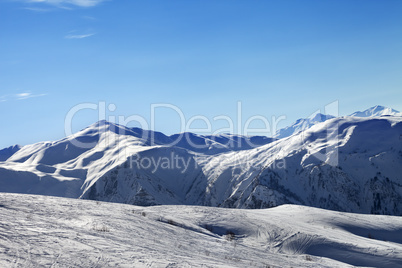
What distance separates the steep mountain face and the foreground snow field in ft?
332

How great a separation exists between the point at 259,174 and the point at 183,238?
12714 cm

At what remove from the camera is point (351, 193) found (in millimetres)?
134500

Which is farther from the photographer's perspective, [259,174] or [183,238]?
[259,174]

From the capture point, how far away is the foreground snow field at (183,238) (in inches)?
440

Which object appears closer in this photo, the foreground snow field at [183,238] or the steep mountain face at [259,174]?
the foreground snow field at [183,238]

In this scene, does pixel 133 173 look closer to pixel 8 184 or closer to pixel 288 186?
pixel 8 184

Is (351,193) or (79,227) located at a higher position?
(79,227)

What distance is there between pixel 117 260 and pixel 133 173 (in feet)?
491

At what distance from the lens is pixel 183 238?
671 inches

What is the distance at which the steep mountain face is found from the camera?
133250mm

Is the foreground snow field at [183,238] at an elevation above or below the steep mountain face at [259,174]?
above

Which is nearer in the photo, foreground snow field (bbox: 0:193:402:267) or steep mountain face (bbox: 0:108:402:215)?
foreground snow field (bbox: 0:193:402:267)

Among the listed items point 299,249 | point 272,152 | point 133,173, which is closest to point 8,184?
point 133,173

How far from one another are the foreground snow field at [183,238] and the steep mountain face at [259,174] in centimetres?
10130
